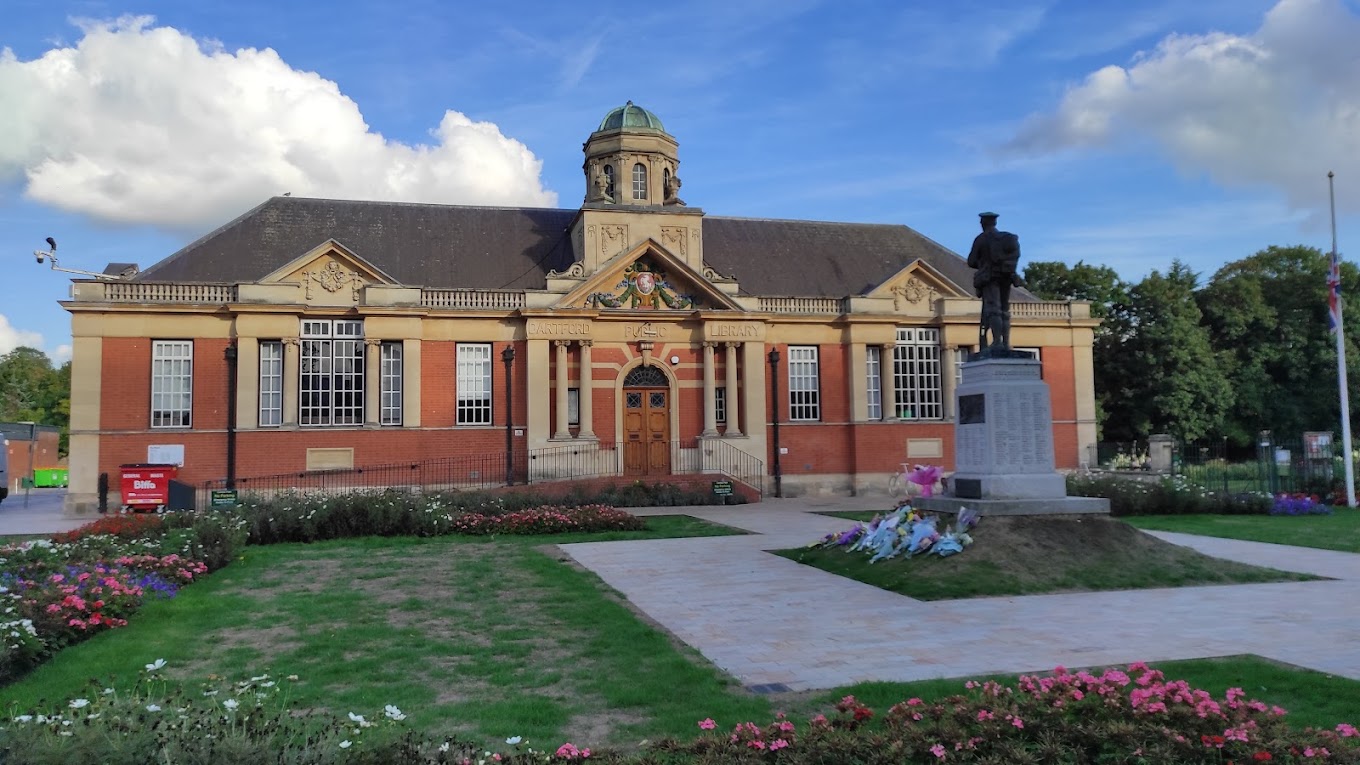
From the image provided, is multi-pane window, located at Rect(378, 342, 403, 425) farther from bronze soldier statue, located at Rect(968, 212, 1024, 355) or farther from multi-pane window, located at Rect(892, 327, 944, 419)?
bronze soldier statue, located at Rect(968, 212, 1024, 355)

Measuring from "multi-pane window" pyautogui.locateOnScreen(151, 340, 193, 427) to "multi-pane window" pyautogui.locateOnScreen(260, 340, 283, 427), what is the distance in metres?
2.00

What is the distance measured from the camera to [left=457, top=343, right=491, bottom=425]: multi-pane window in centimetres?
2977

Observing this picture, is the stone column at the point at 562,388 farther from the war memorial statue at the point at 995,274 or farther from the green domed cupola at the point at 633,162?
the war memorial statue at the point at 995,274

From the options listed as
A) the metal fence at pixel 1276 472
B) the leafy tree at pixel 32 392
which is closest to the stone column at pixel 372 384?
the metal fence at pixel 1276 472

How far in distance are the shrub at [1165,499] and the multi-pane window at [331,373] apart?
68.3 ft

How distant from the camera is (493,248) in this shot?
33125 millimetres

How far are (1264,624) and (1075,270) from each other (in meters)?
44.7

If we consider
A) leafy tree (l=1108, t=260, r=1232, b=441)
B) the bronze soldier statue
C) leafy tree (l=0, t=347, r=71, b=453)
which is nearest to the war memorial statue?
the bronze soldier statue

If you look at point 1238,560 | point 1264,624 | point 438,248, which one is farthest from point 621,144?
point 1264,624

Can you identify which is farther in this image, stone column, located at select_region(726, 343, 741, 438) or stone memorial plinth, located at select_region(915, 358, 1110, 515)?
stone column, located at select_region(726, 343, 741, 438)

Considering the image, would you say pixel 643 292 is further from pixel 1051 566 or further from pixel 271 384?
pixel 1051 566

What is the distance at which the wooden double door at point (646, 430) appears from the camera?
3111 centimetres

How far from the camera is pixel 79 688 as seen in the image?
6.87 m

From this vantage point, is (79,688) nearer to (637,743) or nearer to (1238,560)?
(637,743)
